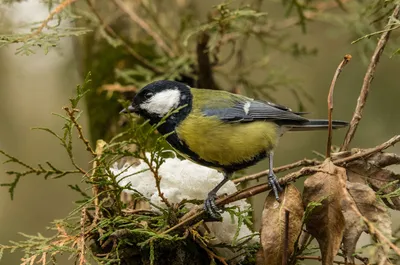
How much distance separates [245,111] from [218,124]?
0.13 meters

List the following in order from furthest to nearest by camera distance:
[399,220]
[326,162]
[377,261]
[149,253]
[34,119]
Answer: [34,119]
[399,220]
[149,253]
[326,162]
[377,261]

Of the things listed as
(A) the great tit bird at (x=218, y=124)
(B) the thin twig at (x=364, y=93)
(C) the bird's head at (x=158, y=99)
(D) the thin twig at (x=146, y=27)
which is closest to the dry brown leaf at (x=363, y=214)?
(B) the thin twig at (x=364, y=93)

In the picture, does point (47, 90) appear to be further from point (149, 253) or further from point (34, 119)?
point (149, 253)

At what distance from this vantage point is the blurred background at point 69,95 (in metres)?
3.87

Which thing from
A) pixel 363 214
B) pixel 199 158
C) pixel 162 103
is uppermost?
pixel 162 103

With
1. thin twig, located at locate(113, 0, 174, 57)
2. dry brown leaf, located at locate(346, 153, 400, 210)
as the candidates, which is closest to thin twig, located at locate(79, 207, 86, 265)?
dry brown leaf, located at locate(346, 153, 400, 210)

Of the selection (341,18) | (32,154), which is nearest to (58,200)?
(32,154)

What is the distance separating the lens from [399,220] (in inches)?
167

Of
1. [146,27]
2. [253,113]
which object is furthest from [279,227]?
[146,27]

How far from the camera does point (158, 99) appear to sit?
5.74 feet

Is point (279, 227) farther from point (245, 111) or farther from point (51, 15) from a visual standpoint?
point (51, 15)

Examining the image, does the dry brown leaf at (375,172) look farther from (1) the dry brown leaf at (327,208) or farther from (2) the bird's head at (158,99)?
(2) the bird's head at (158,99)

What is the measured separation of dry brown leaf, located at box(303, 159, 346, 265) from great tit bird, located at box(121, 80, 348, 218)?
37cm

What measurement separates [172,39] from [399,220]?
2609 mm
